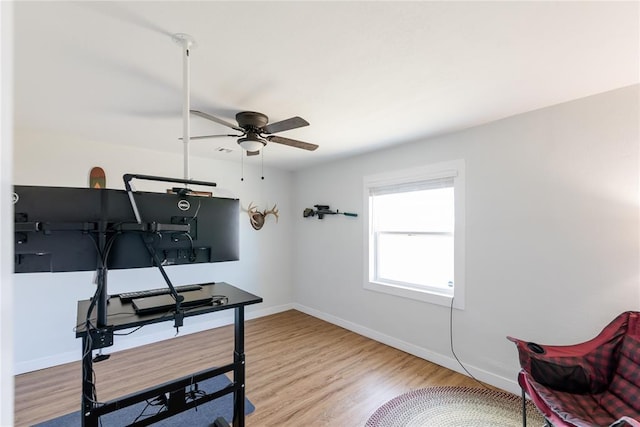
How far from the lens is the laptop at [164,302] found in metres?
1.48

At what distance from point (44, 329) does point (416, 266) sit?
410 centimetres

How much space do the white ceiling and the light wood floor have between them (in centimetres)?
246

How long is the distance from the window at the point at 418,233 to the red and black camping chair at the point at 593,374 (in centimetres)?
94

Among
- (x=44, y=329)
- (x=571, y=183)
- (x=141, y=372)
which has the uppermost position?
(x=571, y=183)

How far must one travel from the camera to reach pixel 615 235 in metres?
A: 1.98

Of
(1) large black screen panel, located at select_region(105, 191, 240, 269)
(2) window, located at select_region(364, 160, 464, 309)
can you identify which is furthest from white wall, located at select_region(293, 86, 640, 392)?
(1) large black screen panel, located at select_region(105, 191, 240, 269)

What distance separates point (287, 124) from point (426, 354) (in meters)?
2.80

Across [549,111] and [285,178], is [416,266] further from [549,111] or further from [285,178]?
[285,178]

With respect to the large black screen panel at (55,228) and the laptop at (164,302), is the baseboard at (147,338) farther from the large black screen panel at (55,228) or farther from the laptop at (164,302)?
the large black screen panel at (55,228)

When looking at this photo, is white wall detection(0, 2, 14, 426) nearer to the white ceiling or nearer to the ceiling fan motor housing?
the white ceiling

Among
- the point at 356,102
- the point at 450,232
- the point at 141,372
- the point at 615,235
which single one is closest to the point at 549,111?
the point at 615,235

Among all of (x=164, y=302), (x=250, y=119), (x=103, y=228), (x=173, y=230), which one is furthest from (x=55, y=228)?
(x=250, y=119)

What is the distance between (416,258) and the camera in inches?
130

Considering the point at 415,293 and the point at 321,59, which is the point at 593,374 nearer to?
the point at 415,293
